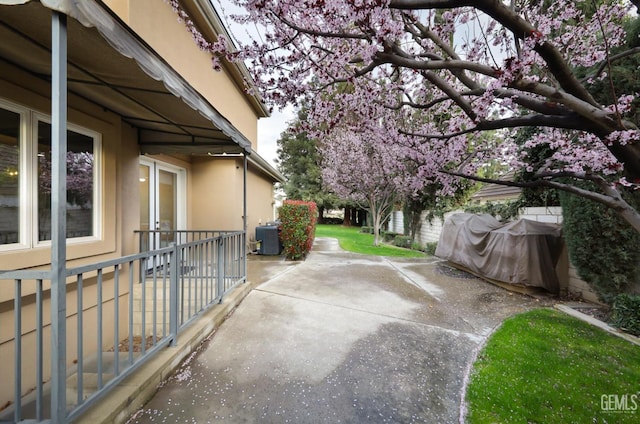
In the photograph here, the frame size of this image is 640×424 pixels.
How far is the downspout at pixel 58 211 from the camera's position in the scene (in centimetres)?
158

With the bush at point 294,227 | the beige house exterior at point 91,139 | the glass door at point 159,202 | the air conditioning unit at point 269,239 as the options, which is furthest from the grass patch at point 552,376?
the air conditioning unit at point 269,239

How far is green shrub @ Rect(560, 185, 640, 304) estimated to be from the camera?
4.18 metres

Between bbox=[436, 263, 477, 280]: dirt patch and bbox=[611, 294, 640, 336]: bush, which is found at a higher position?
bbox=[611, 294, 640, 336]: bush

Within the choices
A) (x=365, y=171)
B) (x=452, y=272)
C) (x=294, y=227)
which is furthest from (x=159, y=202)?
(x=365, y=171)

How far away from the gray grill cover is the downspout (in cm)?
708

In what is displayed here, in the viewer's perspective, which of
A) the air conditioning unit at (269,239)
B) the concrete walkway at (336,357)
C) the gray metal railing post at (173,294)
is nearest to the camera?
the concrete walkway at (336,357)

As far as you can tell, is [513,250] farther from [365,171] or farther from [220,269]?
[365,171]

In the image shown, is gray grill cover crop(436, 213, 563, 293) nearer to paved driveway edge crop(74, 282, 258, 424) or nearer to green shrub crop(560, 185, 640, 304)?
green shrub crop(560, 185, 640, 304)

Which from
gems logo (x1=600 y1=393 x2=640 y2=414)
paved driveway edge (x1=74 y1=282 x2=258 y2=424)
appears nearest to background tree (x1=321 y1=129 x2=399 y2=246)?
gems logo (x1=600 y1=393 x2=640 y2=414)

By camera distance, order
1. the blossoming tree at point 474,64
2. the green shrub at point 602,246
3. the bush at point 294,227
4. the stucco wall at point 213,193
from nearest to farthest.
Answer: the blossoming tree at point 474,64
the green shrub at point 602,246
the stucco wall at point 213,193
the bush at point 294,227

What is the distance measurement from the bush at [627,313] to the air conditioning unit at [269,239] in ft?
25.4

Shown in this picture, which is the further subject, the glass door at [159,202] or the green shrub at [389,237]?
the green shrub at [389,237]

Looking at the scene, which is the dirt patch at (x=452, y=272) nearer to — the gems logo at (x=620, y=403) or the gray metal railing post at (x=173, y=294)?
the gems logo at (x=620, y=403)

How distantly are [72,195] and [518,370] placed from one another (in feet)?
18.4
